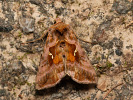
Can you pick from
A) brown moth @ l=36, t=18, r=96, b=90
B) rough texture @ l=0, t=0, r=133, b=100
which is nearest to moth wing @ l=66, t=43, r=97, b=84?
brown moth @ l=36, t=18, r=96, b=90

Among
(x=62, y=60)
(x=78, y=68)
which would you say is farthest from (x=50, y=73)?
(x=78, y=68)

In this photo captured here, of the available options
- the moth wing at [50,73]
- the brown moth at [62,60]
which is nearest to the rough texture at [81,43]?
the brown moth at [62,60]

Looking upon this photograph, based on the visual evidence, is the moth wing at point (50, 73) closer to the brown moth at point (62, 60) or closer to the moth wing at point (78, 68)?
the brown moth at point (62, 60)

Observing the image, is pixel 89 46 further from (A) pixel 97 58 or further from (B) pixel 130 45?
(B) pixel 130 45

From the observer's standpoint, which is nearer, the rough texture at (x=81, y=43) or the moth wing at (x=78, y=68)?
the moth wing at (x=78, y=68)

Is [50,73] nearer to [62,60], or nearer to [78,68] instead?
[62,60]

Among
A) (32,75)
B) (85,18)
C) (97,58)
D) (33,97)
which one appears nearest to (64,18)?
(85,18)

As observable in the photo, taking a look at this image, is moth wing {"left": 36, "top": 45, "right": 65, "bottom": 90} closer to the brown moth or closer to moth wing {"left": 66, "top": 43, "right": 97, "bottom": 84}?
the brown moth
